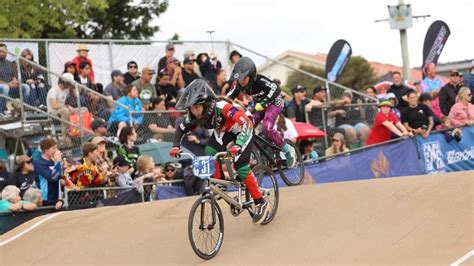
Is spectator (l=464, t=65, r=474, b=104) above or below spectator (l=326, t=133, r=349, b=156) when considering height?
above

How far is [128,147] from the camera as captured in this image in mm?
13031

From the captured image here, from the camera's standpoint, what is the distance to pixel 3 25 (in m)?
20.9

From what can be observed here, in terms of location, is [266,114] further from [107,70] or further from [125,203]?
[107,70]

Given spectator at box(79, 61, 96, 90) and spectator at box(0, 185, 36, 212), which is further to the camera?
spectator at box(79, 61, 96, 90)

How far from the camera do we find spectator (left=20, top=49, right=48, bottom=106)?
14.1 m

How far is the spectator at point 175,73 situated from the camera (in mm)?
16484

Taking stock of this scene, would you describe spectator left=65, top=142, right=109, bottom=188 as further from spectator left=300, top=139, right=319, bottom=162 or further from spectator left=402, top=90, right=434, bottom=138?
spectator left=402, top=90, right=434, bottom=138

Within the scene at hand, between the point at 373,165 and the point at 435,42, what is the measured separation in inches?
320

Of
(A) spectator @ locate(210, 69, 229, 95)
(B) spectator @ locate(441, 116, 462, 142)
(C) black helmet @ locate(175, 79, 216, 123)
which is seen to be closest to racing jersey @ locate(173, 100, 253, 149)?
(C) black helmet @ locate(175, 79, 216, 123)

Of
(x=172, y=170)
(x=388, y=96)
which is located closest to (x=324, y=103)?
(x=388, y=96)

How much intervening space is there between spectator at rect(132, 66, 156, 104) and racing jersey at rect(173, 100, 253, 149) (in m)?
6.68

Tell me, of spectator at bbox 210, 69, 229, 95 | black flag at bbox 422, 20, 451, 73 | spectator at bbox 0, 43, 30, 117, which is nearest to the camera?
spectator at bbox 0, 43, 30, 117

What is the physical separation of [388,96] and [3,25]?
396 inches

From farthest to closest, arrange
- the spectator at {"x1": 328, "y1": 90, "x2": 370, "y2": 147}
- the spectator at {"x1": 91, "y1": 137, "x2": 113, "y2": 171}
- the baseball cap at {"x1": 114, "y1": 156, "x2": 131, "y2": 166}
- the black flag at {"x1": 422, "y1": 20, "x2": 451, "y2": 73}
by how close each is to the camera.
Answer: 1. the black flag at {"x1": 422, "y1": 20, "x2": 451, "y2": 73}
2. the spectator at {"x1": 328, "y1": 90, "x2": 370, "y2": 147}
3. the baseball cap at {"x1": 114, "y1": 156, "x2": 131, "y2": 166}
4. the spectator at {"x1": 91, "y1": 137, "x2": 113, "y2": 171}
